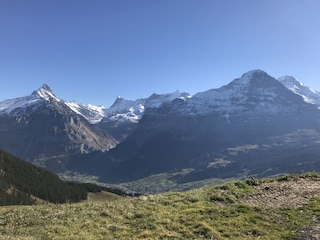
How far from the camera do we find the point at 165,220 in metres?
24.1

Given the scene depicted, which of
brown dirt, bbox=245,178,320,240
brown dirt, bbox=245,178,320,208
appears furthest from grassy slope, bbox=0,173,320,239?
brown dirt, bbox=245,178,320,208

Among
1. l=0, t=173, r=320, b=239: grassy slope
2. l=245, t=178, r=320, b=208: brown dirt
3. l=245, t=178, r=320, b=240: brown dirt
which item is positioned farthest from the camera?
l=245, t=178, r=320, b=208: brown dirt

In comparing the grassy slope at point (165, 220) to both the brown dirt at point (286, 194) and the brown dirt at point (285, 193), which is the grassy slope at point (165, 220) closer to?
the brown dirt at point (286, 194)

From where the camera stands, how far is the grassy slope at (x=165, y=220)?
21.8m

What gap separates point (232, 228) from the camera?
2331 centimetres

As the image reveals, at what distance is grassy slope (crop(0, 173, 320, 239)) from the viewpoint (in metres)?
21.8

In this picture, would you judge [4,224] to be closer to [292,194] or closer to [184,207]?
[184,207]

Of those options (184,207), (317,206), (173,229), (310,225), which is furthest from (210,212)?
(317,206)

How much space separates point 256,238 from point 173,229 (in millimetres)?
4929

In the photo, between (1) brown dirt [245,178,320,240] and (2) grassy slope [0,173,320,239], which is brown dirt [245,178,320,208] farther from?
(2) grassy slope [0,173,320,239]

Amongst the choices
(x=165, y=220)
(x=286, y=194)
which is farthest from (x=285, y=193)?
(x=165, y=220)

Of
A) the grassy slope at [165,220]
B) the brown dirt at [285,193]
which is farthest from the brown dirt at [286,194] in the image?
the grassy slope at [165,220]

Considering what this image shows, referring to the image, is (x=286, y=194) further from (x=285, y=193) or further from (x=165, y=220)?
(x=165, y=220)

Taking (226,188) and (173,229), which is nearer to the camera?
(173,229)
